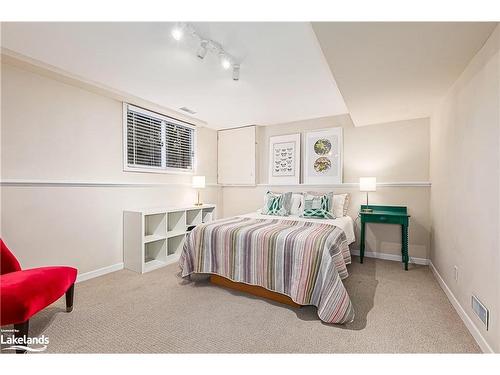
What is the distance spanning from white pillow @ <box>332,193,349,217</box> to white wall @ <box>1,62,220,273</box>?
2.86 metres

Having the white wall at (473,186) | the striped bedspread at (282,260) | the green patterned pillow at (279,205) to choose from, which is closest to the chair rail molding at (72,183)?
the striped bedspread at (282,260)

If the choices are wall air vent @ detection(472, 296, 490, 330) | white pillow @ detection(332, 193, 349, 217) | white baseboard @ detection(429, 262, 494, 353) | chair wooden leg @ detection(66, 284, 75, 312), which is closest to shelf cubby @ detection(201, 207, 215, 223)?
white pillow @ detection(332, 193, 349, 217)

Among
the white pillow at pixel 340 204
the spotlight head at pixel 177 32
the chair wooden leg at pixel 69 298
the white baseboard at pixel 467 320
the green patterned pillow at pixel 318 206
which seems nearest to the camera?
the white baseboard at pixel 467 320

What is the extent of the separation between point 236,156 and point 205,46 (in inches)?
110

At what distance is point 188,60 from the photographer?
7.01 feet

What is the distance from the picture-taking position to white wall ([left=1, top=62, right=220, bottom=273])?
2.16 m

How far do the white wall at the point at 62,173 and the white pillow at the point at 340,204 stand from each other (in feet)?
9.39

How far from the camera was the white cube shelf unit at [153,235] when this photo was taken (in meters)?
2.89

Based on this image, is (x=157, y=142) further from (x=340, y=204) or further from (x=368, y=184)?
(x=368, y=184)

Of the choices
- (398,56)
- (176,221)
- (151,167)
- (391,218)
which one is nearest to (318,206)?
(391,218)

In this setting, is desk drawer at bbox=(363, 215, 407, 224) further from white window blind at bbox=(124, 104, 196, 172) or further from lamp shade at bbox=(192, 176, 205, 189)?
white window blind at bbox=(124, 104, 196, 172)

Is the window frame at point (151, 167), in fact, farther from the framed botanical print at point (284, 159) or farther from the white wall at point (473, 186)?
the white wall at point (473, 186)

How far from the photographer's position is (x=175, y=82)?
2.59 meters

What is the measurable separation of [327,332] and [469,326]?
1.03m
